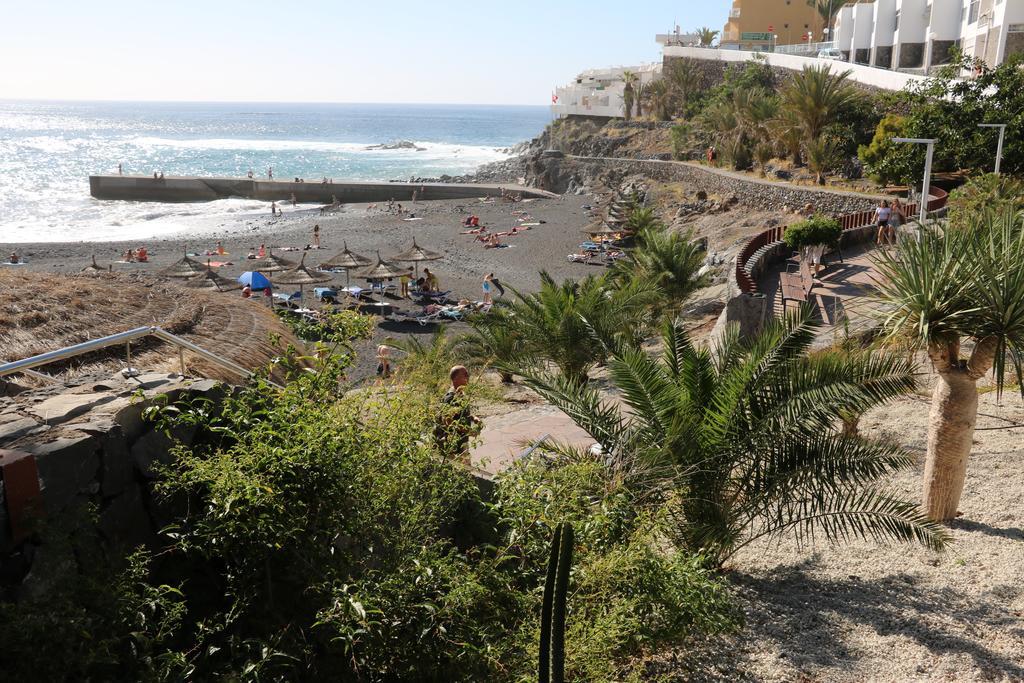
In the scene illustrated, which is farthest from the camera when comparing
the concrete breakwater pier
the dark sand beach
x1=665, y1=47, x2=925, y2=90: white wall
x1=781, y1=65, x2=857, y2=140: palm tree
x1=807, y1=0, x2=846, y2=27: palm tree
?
x1=807, y1=0, x2=846, y2=27: palm tree

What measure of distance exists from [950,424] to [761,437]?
1992 mm

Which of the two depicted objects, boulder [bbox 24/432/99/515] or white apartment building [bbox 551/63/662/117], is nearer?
boulder [bbox 24/432/99/515]

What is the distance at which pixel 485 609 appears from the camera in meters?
4.18

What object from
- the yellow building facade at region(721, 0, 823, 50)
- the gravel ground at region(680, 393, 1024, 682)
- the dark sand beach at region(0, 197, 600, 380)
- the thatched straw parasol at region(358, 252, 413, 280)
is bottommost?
the dark sand beach at region(0, 197, 600, 380)

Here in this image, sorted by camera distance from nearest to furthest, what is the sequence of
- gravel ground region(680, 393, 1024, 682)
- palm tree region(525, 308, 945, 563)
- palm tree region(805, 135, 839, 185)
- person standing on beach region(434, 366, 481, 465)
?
person standing on beach region(434, 366, 481, 465), gravel ground region(680, 393, 1024, 682), palm tree region(525, 308, 945, 563), palm tree region(805, 135, 839, 185)

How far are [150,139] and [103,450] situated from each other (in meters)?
157

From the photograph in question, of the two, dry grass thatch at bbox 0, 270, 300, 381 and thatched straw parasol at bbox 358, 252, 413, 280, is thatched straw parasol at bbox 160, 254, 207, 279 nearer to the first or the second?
thatched straw parasol at bbox 358, 252, 413, 280

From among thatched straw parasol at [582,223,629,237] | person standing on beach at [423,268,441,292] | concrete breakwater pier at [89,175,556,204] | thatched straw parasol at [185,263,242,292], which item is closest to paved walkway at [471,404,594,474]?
thatched straw parasol at [185,263,242,292]

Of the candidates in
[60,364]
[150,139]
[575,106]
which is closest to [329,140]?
[150,139]

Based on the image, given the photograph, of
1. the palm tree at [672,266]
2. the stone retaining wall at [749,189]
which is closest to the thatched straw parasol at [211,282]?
the palm tree at [672,266]

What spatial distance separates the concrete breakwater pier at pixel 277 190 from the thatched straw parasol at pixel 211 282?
110 feet

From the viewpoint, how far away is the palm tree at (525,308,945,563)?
5773mm

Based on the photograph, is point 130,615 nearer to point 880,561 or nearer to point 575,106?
point 880,561

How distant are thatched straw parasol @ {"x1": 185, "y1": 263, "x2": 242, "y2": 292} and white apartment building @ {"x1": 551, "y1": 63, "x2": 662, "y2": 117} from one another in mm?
51509
